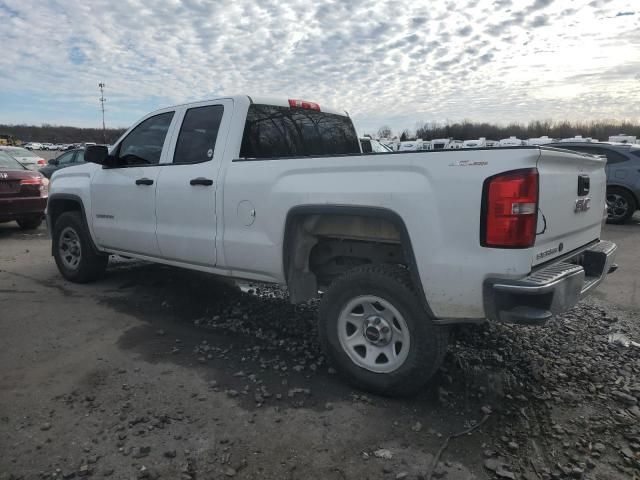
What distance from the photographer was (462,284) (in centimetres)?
283

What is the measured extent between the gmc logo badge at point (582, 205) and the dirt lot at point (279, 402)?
1251mm

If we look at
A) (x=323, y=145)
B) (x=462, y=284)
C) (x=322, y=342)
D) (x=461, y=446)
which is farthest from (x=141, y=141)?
(x=461, y=446)

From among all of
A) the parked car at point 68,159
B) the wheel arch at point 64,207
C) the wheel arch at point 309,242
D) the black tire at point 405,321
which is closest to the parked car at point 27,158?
the parked car at point 68,159

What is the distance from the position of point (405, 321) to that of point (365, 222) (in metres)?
0.73

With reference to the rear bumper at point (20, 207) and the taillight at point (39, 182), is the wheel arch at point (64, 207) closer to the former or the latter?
the rear bumper at point (20, 207)

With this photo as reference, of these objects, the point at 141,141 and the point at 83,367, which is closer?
the point at 83,367

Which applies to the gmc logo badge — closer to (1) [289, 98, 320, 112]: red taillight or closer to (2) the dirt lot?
(2) the dirt lot

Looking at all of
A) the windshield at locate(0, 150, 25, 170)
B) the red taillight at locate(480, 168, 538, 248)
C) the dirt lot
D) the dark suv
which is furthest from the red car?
the dark suv

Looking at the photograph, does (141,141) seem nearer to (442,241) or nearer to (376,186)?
(376,186)

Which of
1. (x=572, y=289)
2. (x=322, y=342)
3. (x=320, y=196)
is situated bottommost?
(x=322, y=342)

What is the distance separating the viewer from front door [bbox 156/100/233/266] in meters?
4.20

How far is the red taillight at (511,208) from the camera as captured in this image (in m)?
2.64

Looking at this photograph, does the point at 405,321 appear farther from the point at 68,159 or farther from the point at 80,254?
the point at 68,159

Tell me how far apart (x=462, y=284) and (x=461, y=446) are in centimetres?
92
